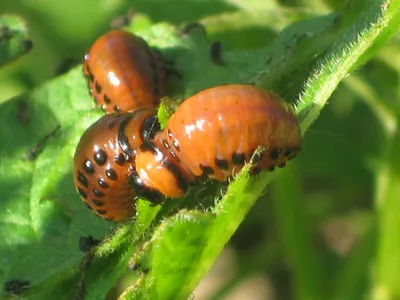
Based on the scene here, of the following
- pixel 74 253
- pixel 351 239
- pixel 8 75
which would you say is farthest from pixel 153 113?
pixel 351 239

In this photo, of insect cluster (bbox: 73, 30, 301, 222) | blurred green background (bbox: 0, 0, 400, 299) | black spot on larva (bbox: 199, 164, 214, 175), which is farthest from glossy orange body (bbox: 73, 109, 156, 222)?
blurred green background (bbox: 0, 0, 400, 299)

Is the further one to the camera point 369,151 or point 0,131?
point 369,151

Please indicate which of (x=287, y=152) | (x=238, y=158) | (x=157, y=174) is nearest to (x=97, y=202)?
(x=157, y=174)

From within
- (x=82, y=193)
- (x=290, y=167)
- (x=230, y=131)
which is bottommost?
(x=290, y=167)

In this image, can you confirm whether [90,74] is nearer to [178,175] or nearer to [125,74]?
[125,74]

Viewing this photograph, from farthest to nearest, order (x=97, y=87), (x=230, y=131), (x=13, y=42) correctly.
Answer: (x=13, y=42) < (x=97, y=87) < (x=230, y=131)

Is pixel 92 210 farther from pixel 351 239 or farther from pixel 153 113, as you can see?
pixel 351 239

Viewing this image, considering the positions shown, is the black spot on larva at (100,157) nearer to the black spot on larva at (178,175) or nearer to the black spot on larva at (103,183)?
the black spot on larva at (103,183)
